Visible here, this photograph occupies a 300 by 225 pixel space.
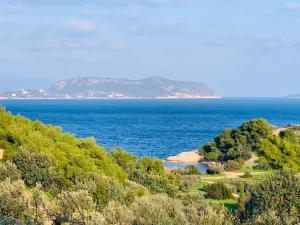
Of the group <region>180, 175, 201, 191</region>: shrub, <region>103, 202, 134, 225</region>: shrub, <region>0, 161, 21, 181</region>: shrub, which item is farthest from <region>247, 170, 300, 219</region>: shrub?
<region>0, 161, 21, 181</region>: shrub

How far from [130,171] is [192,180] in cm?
633

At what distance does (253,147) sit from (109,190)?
47.4 meters

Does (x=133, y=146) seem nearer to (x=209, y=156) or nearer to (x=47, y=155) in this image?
(x=209, y=156)

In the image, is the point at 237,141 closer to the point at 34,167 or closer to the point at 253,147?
the point at 253,147

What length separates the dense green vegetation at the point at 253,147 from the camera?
198 ft

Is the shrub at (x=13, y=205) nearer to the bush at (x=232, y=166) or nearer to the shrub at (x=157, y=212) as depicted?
the shrub at (x=157, y=212)

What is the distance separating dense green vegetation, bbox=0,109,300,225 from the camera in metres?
22.3

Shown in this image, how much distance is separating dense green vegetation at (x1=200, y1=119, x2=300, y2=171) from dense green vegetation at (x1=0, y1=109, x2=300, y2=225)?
8737mm

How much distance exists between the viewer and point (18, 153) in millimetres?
36031

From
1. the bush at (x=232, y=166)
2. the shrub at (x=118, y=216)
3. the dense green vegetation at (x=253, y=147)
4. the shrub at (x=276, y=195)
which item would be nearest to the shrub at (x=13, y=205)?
the shrub at (x=118, y=216)

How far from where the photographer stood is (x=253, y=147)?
246 ft

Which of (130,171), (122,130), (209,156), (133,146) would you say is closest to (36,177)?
(130,171)

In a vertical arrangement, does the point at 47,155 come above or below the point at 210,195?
above

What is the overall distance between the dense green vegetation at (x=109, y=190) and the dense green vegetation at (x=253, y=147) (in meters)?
8.74
